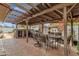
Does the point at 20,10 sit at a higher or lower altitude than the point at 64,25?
higher

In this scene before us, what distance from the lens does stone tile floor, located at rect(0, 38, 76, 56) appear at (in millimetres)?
2396

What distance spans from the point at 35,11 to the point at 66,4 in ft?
1.55

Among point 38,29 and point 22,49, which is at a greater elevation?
point 38,29

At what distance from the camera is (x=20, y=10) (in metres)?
2.41

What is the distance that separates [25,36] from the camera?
94.7 inches

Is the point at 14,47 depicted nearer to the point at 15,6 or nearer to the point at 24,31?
the point at 24,31

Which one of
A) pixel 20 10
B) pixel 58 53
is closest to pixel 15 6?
pixel 20 10

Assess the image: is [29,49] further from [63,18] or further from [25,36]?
[63,18]

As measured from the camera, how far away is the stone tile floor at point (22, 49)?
2396 mm

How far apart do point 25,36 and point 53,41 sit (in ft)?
1.41

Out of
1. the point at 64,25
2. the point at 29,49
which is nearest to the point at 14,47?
the point at 29,49

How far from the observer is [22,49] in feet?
7.91

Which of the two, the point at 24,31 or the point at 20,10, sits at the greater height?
the point at 20,10

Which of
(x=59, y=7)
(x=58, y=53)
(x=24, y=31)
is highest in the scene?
(x=59, y=7)
